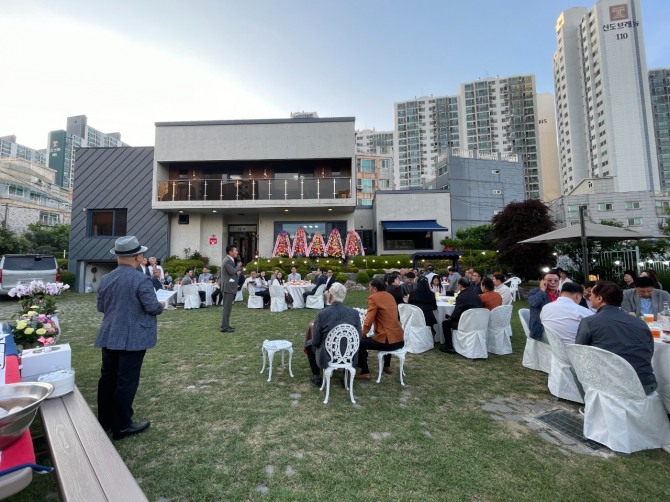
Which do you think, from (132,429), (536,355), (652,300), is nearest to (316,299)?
(536,355)

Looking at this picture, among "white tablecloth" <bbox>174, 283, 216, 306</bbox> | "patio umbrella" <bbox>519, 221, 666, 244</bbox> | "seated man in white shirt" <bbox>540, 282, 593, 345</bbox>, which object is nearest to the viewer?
"seated man in white shirt" <bbox>540, 282, 593, 345</bbox>

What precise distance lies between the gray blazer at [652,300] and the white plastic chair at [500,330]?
5.70ft

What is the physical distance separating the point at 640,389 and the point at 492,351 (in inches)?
126

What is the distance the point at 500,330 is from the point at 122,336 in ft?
19.6

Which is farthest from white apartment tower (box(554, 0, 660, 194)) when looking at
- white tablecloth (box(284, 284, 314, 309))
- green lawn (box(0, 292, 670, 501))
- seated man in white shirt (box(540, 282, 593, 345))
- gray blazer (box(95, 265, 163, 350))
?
gray blazer (box(95, 265, 163, 350))

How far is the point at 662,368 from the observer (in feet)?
10.2

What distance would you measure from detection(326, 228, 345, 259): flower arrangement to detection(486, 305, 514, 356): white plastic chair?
453 inches

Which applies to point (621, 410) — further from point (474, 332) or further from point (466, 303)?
point (466, 303)

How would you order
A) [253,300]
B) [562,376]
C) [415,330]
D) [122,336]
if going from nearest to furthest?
1. [122,336]
2. [562,376]
3. [415,330]
4. [253,300]

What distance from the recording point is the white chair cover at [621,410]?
2.80 m

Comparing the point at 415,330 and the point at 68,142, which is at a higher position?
the point at 68,142

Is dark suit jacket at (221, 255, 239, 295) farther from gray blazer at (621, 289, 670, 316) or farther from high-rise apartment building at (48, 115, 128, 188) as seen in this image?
high-rise apartment building at (48, 115, 128, 188)

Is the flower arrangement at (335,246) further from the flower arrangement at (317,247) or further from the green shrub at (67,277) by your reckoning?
the green shrub at (67,277)

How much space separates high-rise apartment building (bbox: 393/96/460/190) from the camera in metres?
79.8
